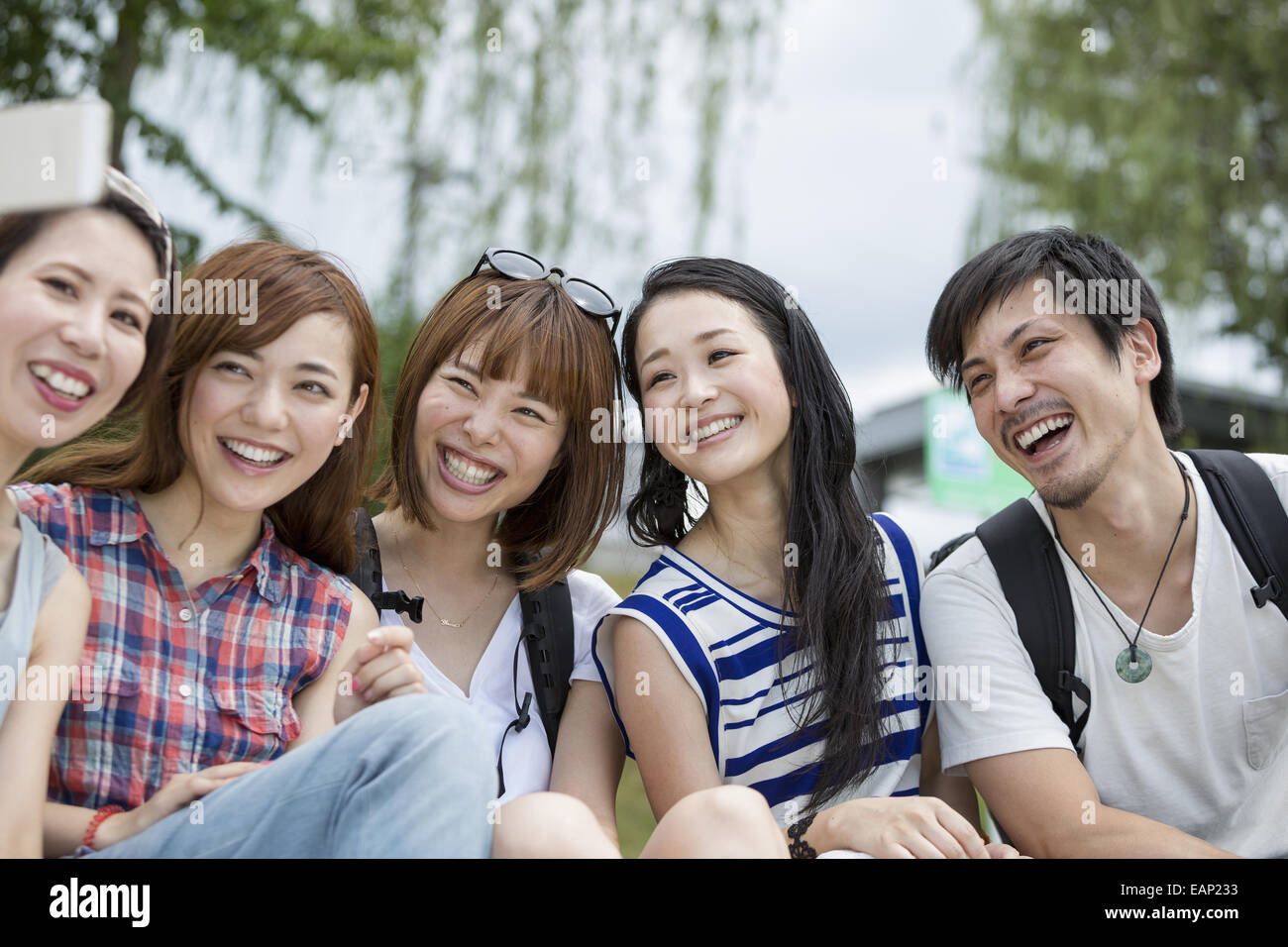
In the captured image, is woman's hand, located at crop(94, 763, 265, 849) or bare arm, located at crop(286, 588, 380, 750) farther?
bare arm, located at crop(286, 588, 380, 750)

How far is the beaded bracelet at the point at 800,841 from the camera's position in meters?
2.09

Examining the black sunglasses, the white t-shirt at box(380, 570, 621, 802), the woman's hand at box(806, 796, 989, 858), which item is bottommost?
the woman's hand at box(806, 796, 989, 858)

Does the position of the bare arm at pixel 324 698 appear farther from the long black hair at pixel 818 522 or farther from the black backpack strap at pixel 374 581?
Answer: the long black hair at pixel 818 522

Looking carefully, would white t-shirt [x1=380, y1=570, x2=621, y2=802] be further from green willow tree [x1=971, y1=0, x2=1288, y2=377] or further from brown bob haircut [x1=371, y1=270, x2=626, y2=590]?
green willow tree [x1=971, y1=0, x2=1288, y2=377]

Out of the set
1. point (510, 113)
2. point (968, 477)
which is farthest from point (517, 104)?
point (968, 477)

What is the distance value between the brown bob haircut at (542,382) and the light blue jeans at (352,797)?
33.8 inches

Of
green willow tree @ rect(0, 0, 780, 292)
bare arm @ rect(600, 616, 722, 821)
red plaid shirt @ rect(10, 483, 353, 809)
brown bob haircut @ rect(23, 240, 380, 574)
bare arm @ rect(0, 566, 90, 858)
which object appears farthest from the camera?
green willow tree @ rect(0, 0, 780, 292)

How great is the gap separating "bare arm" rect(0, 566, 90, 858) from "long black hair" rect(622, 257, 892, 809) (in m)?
1.36

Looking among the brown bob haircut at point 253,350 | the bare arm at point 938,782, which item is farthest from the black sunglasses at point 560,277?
the bare arm at point 938,782

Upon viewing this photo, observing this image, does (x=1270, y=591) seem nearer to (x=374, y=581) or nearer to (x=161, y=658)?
(x=374, y=581)

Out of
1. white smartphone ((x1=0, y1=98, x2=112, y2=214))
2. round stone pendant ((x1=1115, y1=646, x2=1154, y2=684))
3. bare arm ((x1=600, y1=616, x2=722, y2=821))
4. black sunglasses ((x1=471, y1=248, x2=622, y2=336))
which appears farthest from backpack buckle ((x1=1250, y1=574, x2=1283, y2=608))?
white smartphone ((x1=0, y1=98, x2=112, y2=214))

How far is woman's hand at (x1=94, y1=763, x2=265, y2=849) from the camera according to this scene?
173cm

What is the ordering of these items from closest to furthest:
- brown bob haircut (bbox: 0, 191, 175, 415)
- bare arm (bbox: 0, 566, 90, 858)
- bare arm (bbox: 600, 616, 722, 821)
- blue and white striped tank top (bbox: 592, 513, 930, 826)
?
bare arm (bbox: 0, 566, 90, 858), brown bob haircut (bbox: 0, 191, 175, 415), bare arm (bbox: 600, 616, 722, 821), blue and white striped tank top (bbox: 592, 513, 930, 826)
